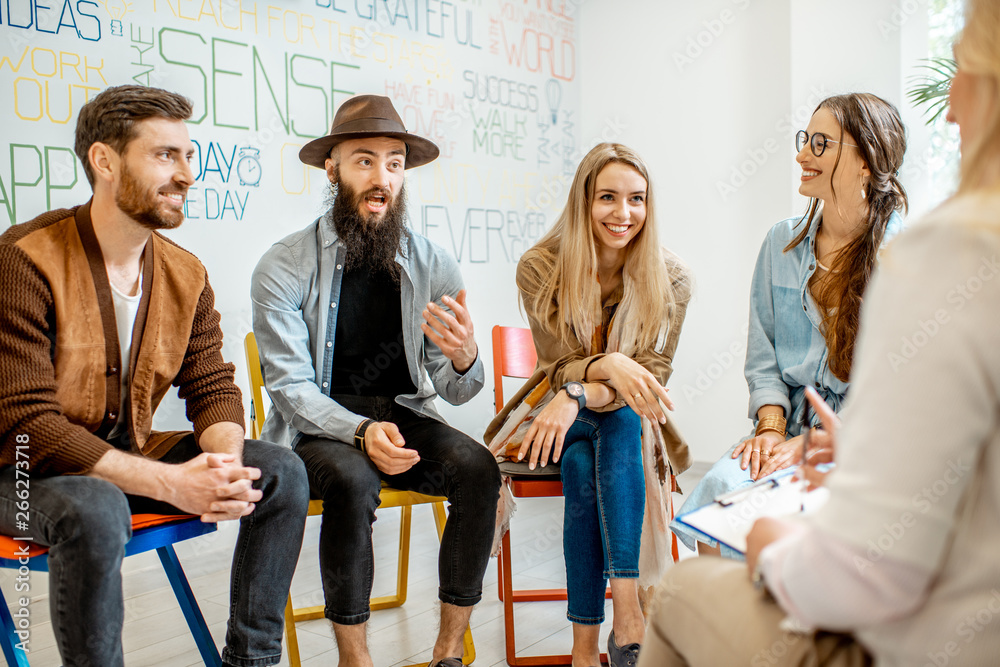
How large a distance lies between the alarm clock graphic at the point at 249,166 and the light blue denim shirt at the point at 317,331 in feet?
2.67

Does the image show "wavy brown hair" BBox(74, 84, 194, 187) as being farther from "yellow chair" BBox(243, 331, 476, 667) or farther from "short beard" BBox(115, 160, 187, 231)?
"yellow chair" BBox(243, 331, 476, 667)

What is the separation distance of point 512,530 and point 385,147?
1.78 metres

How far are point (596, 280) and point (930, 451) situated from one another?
170cm

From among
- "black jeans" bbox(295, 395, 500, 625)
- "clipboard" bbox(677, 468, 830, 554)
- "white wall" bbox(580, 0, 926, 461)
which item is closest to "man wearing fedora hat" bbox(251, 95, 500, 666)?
"black jeans" bbox(295, 395, 500, 625)

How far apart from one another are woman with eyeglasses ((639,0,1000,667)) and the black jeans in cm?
125

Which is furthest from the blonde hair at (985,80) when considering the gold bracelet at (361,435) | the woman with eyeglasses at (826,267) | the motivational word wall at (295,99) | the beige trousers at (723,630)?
the motivational word wall at (295,99)

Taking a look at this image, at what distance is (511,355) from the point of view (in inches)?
104

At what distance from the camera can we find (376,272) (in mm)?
2359

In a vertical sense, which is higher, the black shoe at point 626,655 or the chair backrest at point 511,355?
the chair backrest at point 511,355

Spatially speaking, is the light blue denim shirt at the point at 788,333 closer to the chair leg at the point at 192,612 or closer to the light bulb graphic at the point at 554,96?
the chair leg at the point at 192,612

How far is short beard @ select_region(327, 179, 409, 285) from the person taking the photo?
91.7 inches

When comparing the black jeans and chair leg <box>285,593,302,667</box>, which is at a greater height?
the black jeans

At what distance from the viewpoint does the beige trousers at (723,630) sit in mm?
848

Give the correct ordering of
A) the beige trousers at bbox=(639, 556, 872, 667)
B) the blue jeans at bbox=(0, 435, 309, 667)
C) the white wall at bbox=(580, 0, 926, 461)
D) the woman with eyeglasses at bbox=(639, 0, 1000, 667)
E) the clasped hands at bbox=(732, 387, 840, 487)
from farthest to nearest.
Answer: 1. the white wall at bbox=(580, 0, 926, 461)
2. the clasped hands at bbox=(732, 387, 840, 487)
3. the blue jeans at bbox=(0, 435, 309, 667)
4. the beige trousers at bbox=(639, 556, 872, 667)
5. the woman with eyeglasses at bbox=(639, 0, 1000, 667)
